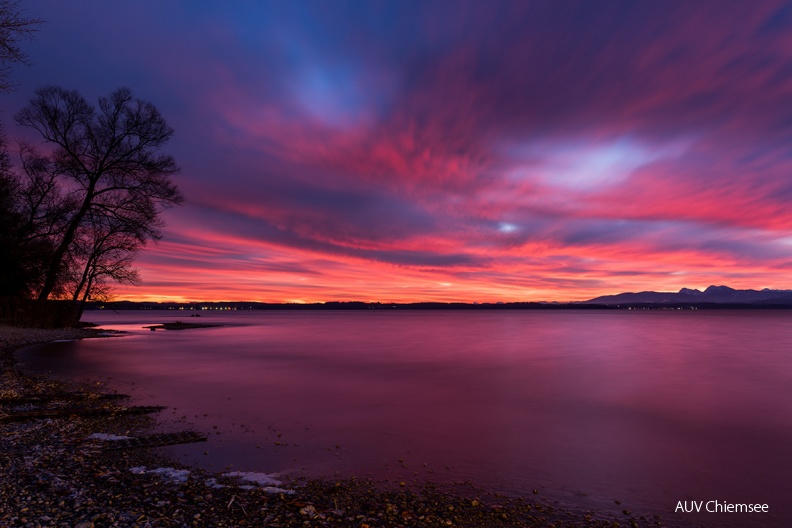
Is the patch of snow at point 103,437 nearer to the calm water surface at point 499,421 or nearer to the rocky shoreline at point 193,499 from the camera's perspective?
the rocky shoreline at point 193,499

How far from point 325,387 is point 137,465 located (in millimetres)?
10852

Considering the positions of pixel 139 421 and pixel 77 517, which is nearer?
pixel 77 517

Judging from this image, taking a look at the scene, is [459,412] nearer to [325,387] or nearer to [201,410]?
[325,387]

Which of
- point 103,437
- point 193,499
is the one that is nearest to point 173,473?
point 193,499

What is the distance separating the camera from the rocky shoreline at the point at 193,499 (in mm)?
5223

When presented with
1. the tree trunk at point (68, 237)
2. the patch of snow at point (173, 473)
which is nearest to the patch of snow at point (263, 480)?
the patch of snow at point (173, 473)

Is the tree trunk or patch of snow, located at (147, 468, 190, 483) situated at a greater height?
the tree trunk

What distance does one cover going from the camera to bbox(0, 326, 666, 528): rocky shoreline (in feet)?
17.1

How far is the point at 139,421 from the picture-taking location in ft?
33.9

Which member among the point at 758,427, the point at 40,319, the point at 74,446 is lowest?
the point at 758,427

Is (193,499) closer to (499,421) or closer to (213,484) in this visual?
(213,484)

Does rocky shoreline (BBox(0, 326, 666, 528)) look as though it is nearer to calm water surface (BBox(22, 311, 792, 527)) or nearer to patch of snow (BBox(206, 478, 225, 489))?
patch of snow (BBox(206, 478, 225, 489))

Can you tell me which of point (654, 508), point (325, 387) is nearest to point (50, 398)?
point (325, 387)

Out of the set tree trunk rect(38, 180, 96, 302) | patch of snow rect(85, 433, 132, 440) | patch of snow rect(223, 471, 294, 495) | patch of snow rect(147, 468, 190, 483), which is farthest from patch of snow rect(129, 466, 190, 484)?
tree trunk rect(38, 180, 96, 302)
